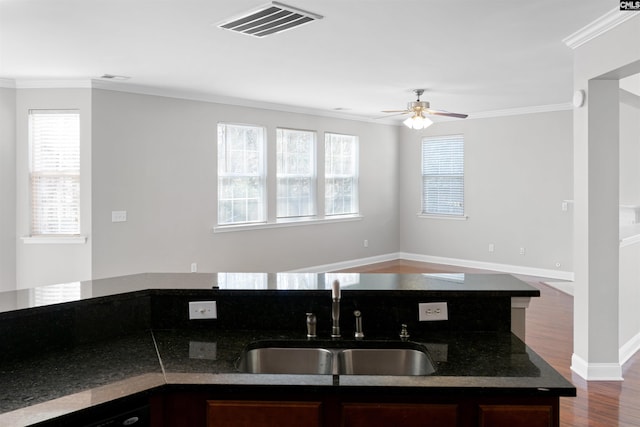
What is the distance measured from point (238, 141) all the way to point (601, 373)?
533 cm

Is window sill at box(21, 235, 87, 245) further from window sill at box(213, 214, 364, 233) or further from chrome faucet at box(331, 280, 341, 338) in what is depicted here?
chrome faucet at box(331, 280, 341, 338)

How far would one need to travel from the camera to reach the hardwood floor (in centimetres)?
341

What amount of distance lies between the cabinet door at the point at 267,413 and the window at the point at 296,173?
654 centimetres

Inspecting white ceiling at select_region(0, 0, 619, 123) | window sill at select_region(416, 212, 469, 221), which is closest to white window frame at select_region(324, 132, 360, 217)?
window sill at select_region(416, 212, 469, 221)

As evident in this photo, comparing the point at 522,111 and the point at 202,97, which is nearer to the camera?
the point at 202,97

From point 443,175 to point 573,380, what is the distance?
19.7 feet

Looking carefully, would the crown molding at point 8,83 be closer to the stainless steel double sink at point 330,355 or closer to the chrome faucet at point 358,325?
the stainless steel double sink at point 330,355

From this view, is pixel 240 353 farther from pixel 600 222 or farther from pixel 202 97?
pixel 202 97

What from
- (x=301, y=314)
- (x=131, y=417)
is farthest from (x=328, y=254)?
(x=131, y=417)

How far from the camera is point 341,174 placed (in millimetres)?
9250

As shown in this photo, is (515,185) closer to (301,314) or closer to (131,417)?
(301,314)

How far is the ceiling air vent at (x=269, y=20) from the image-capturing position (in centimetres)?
355

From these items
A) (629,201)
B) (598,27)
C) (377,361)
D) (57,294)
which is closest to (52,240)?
(57,294)

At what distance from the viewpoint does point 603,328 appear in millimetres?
3980
